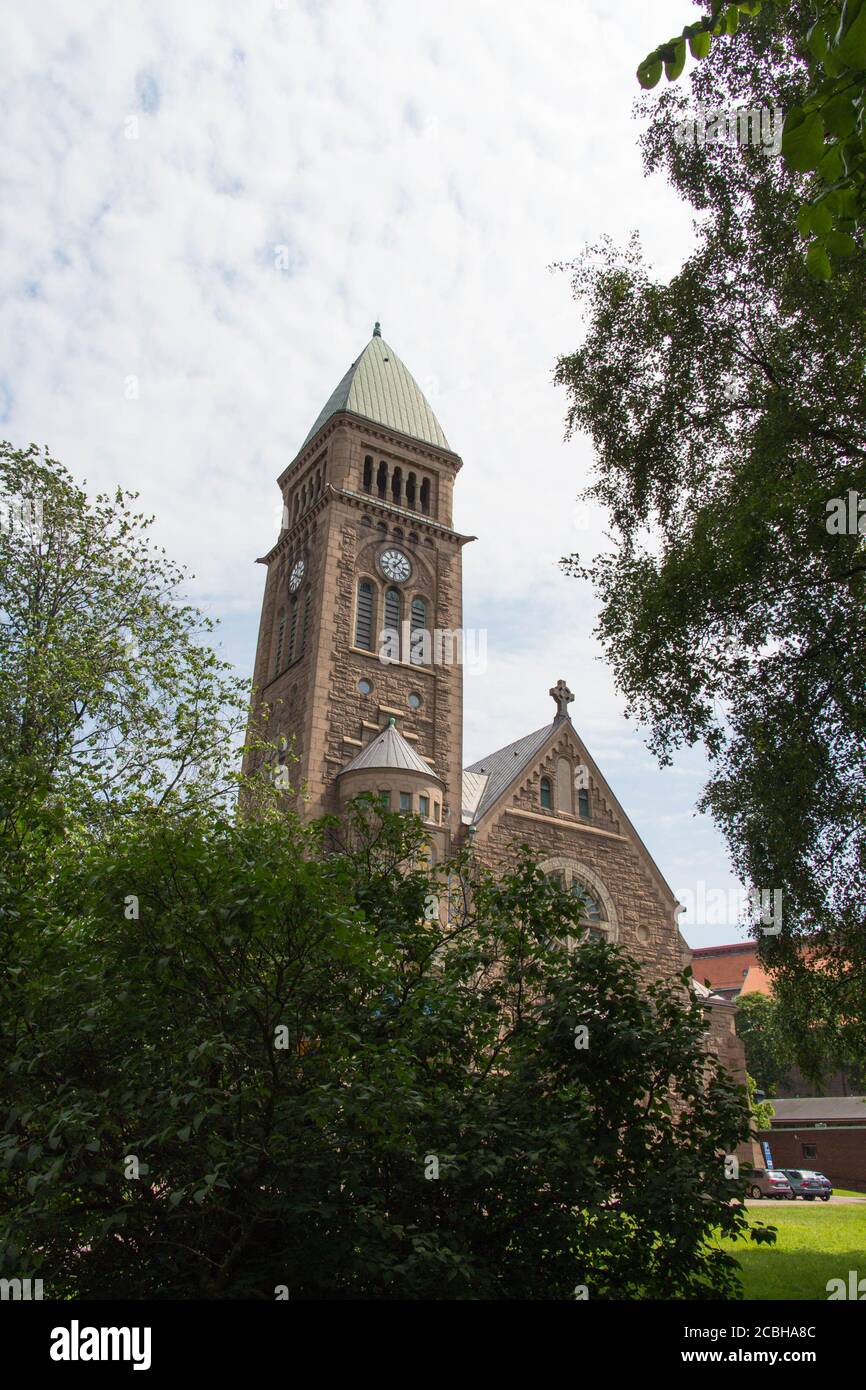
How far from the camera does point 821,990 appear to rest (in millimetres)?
12297

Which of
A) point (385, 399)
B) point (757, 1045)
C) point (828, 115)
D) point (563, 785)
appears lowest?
point (757, 1045)

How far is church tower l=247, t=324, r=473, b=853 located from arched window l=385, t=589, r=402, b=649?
5cm

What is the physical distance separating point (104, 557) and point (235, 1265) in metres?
13.6

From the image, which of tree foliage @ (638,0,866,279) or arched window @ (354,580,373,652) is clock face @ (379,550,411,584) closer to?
arched window @ (354,580,373,652)

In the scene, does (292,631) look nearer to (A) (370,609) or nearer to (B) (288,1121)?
(A) (370,609)

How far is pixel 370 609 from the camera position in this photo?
34.7 metres

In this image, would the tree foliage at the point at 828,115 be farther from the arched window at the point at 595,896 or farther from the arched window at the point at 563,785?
the arched window at the point at 563,785

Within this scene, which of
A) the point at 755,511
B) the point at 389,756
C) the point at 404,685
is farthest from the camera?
the point at 404,685

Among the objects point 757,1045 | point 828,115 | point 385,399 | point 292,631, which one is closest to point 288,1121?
point 828,115

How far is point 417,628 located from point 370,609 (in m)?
2.04

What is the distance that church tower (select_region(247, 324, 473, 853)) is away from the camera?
99.9ft

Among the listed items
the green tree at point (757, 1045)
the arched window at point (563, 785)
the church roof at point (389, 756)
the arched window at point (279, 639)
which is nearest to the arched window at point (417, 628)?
the church roof at point (389, 756)
